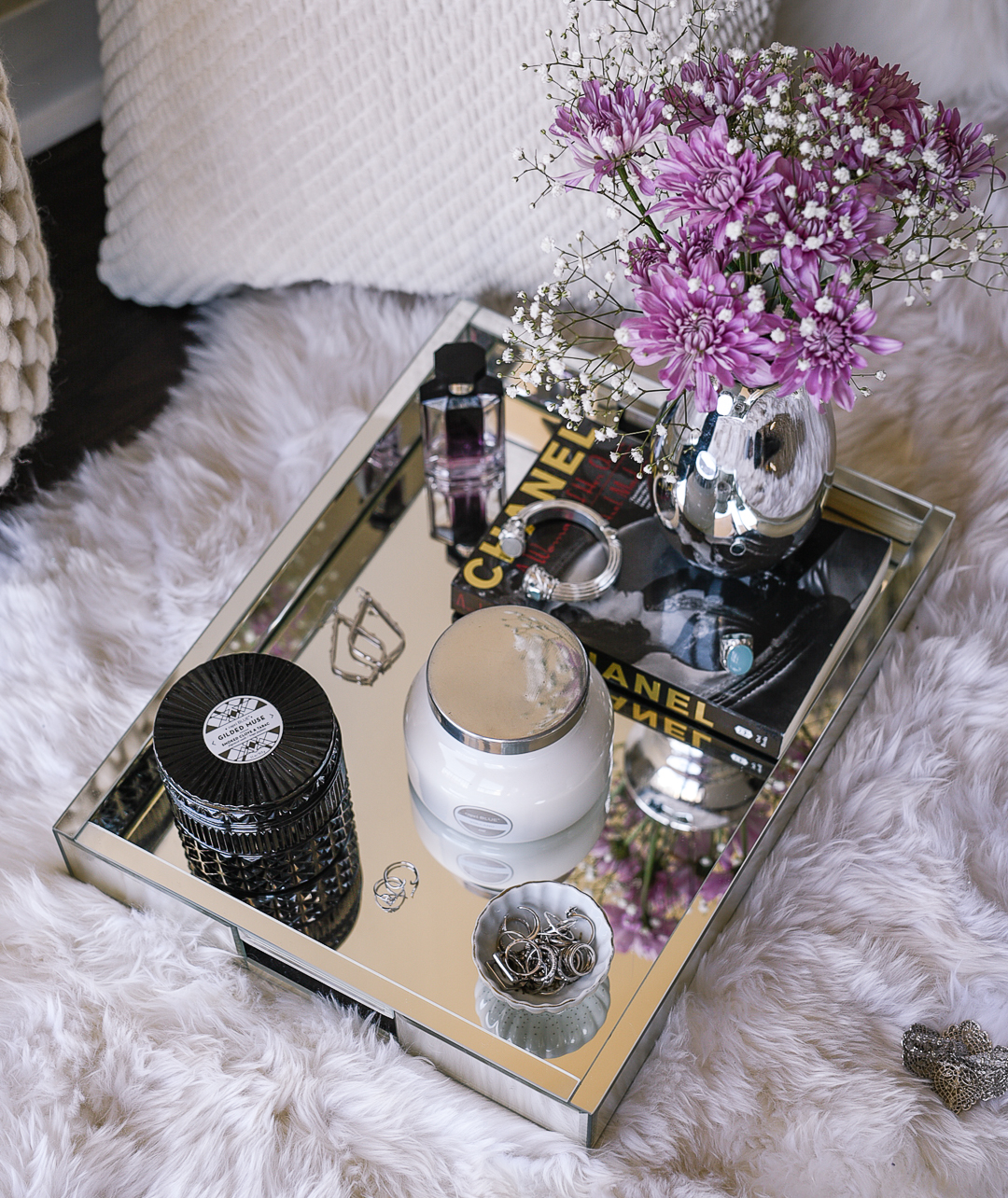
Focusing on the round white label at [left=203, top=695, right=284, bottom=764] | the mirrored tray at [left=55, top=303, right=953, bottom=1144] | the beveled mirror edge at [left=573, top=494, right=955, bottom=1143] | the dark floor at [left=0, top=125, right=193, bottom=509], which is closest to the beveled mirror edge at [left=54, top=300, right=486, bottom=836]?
the mirrored tray at [left=55, top=303, right=953, bottom=1144]

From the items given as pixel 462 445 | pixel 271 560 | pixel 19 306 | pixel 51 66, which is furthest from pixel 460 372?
pixel 51 66

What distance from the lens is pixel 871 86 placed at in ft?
1.94

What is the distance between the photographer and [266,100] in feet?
3.17

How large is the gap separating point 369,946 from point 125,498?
430mm

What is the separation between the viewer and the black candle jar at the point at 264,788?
25.9 inches

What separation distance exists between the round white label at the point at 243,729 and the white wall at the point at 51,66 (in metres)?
0.77

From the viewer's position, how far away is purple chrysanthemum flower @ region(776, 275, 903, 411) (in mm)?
553

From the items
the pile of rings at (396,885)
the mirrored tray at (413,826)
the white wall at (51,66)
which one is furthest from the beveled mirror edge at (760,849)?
the white wall at (51,66)

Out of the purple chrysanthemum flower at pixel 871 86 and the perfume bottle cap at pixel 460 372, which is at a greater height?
the purple chrysanthemum flower at pixel 871 86

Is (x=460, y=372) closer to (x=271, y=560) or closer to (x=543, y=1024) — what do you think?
(x=271, y=560)

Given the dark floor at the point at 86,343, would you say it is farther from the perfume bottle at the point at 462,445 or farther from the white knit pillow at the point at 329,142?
the perfume bottle at the point at 462,445

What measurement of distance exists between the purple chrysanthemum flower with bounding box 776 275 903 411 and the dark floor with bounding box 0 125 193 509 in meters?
0.63

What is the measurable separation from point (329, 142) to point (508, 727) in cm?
55

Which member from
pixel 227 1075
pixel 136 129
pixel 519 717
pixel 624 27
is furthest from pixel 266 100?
pixel 227 1075
